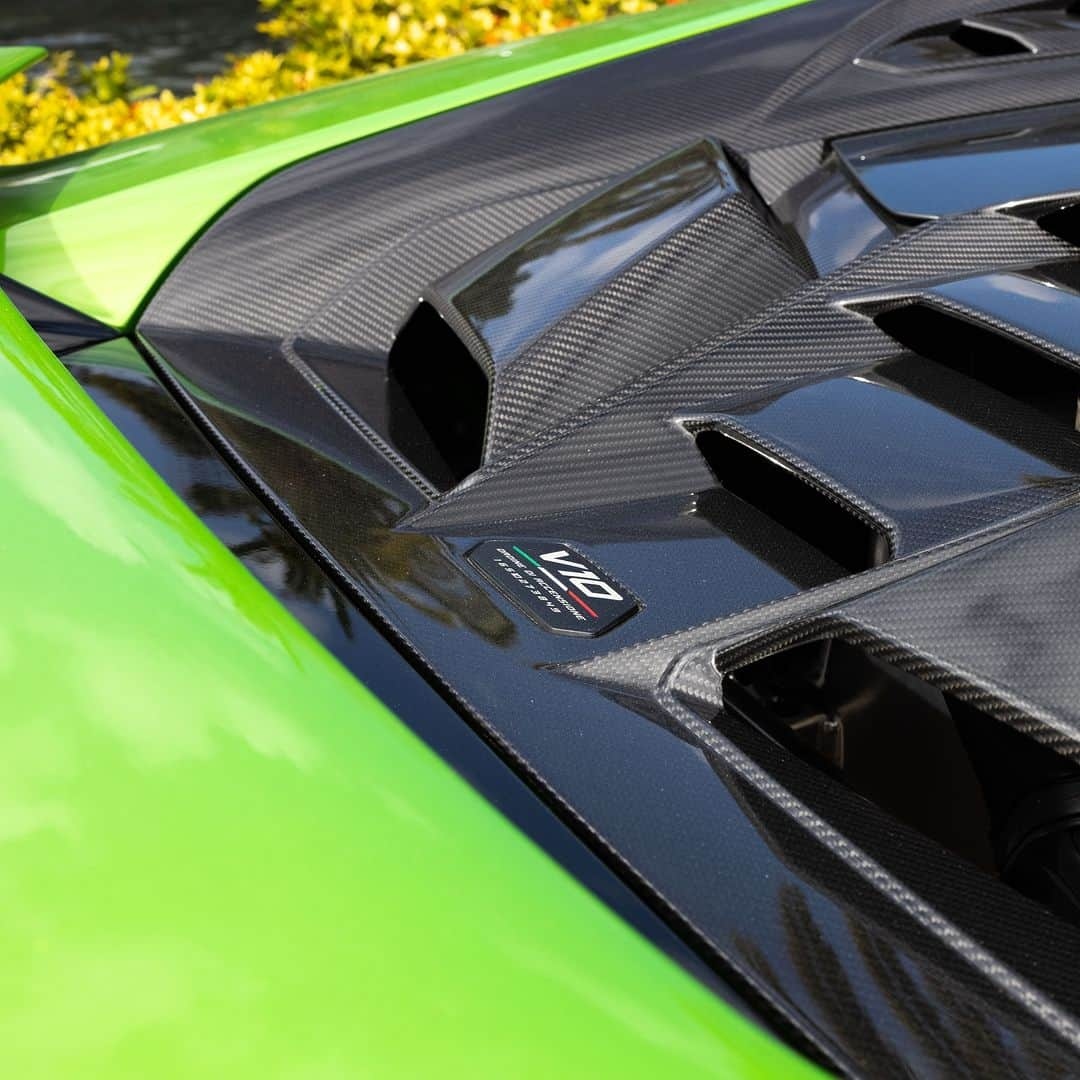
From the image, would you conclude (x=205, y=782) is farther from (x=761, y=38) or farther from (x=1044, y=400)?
(x=761, y=38)

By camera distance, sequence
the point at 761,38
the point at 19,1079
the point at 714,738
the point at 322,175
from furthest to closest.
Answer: the point at 761,38, the point at 322,175, the point at 714,738, the point at 19,1079

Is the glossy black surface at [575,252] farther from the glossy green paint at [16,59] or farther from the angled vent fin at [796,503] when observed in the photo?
the glossy green paint at [16,59]

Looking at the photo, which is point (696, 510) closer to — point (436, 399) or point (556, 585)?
point (556, 585)

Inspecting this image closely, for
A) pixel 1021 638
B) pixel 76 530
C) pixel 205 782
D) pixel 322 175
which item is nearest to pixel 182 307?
pixel 322 175

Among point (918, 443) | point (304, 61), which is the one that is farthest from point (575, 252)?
point (304, 61)

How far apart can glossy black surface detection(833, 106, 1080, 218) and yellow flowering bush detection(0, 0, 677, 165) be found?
2805mm

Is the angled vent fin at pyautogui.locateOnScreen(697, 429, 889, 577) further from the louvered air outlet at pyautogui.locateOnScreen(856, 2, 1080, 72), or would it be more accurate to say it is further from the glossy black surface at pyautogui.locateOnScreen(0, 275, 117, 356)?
the louvered air outlet at pyautogui.locateOnScreen(856, 2, 1080, 72)

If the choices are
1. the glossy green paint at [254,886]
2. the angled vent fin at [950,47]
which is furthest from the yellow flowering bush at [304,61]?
the glossy green paint at [254,886]

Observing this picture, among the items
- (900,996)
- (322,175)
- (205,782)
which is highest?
(322,175)

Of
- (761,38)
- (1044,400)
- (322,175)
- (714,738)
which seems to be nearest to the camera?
(714,738)

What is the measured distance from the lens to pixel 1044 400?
1374 millimetres

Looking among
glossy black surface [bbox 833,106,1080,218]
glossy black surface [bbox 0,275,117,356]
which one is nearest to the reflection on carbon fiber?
glossy black surface [bbox 0,275,117,356]

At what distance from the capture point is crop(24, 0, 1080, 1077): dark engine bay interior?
0.88 m

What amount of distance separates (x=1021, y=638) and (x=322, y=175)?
1.21 meters
